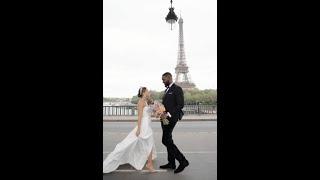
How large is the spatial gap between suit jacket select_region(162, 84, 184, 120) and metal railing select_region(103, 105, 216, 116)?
17287 millimetres

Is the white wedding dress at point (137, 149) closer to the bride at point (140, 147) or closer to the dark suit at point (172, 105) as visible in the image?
the bride at point (140, 147)

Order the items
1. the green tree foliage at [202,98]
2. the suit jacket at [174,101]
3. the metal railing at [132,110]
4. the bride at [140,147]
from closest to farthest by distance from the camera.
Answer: the suit jacket at [174,101], the bride at [140,147], the metal railing at [132,110], the green tree foliage at [202,98]

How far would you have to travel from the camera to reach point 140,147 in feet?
21.0

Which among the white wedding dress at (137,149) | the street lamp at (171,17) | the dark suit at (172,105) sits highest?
the street lamp at (171,17)

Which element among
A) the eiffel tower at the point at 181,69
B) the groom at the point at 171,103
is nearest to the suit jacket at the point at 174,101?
the groom at the point at 171,103

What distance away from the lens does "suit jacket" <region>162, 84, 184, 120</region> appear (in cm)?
581

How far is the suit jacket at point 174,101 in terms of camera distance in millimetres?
5809

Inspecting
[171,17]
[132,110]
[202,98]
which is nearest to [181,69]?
[202,98]

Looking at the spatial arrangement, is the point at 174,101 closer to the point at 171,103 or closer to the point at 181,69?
the point at 171,103

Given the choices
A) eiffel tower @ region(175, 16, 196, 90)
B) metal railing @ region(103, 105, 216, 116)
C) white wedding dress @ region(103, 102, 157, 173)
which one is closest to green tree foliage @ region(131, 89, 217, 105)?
metal railing @ region(103, 105, 216, 116)

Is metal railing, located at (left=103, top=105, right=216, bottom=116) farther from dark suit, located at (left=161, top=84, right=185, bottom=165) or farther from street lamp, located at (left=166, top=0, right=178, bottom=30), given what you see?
dark suit, located at (left=161, top=84, right=185, bottom=165)

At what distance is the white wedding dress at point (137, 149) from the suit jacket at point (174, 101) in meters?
0.58
